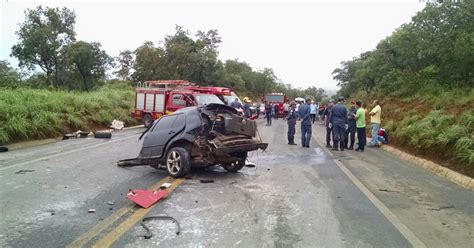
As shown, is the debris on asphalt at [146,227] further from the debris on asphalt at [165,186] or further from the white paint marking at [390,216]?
the white paint marking at [390,216]

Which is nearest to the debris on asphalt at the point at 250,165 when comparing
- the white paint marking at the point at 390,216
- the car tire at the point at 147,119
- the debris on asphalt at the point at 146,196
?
the white paint marking at the point at 390,216

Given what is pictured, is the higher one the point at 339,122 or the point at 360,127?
the point at 339,122

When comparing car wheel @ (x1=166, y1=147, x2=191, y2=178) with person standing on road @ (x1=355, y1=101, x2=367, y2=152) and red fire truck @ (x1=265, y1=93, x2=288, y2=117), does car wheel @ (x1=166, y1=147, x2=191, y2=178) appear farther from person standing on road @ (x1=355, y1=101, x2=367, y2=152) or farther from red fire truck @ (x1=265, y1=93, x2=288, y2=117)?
red fire truck @ (x1=265, y1=93, x2=288, y2=117)

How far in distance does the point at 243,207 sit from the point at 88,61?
1596 inches

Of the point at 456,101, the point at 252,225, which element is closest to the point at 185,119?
the point at 252,225

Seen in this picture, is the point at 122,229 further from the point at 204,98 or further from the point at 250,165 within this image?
the point at 204,98

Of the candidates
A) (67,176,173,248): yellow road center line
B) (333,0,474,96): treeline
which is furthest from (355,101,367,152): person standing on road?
(67,176,173,248): yellow road center line

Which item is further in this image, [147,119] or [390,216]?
[147,119]

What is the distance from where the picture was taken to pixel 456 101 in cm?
1466

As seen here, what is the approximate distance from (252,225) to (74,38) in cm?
4224

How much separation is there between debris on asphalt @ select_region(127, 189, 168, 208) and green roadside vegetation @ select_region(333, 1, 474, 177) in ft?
21.9

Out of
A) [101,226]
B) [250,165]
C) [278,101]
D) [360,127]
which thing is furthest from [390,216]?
[278,101]

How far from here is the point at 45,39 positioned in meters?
40.3

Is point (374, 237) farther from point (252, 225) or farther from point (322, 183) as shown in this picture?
point (322, 183)
